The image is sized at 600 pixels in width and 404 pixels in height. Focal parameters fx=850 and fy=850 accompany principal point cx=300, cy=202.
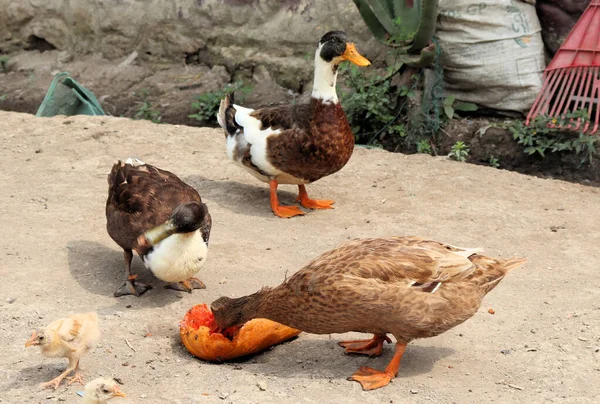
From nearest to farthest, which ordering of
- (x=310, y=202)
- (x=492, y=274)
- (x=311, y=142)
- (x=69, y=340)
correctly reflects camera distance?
(x=69, y=340)
(x=492, y=274)
(x=311, y=142)
(x=310, y=202)

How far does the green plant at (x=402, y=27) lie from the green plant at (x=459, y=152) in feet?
2.72

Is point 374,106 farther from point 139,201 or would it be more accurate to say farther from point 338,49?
point 139,201

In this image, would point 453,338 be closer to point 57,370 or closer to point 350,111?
point 57,370

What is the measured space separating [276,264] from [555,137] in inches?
138

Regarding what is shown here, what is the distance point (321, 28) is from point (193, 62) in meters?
1.76

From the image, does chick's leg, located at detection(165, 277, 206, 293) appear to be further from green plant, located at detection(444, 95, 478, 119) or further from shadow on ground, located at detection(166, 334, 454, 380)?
green plant, located at detection(444, 95, 478, 119)

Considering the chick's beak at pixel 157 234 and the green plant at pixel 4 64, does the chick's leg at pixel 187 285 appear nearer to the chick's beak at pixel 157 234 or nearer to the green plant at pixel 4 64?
the chick's beak at pixel 157 234

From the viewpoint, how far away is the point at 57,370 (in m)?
4.23

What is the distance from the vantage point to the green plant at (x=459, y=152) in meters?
7.80

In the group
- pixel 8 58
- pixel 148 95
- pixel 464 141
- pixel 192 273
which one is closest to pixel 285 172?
pixel 192 273

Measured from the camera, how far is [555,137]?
7.77 metres

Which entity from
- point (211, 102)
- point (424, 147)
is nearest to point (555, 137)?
point (424, 147)

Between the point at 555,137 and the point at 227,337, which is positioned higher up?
the point at 555,137

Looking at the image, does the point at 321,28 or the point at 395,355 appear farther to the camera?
the point at 321,28
